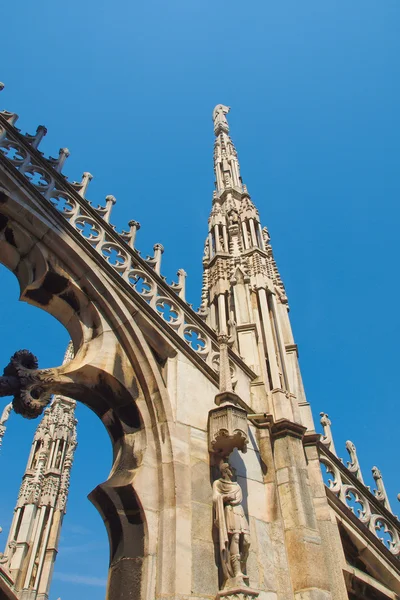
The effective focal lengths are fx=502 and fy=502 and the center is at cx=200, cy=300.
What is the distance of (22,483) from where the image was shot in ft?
59.5

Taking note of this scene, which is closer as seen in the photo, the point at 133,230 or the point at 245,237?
the point at 133,230

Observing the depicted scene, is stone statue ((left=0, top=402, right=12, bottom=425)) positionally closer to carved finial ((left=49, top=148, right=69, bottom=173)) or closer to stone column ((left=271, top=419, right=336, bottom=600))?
carved finial ((left=49, top=148, right=69, bottom=173))

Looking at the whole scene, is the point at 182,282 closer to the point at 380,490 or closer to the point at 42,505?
the point at 380,490

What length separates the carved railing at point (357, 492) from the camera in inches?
338

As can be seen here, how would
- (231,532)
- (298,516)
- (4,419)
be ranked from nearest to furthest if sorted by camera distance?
(231,532) < (298,516) < (4,419)

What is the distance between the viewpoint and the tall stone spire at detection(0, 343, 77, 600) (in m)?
15.6

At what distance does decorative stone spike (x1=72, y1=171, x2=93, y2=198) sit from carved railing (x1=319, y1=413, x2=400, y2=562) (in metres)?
5.80

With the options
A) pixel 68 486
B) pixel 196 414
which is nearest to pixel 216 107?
pixel 68 486

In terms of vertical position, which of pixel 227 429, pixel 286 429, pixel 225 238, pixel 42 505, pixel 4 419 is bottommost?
pixel 227 429

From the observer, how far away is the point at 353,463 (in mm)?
9570

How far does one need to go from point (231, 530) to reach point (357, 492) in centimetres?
428

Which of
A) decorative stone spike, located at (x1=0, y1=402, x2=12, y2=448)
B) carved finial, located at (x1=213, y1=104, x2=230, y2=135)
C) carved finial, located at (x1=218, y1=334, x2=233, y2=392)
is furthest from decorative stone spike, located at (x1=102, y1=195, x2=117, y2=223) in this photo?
decorative stone spike, located at (x1=0, y1=402, x2=12, y2=448)

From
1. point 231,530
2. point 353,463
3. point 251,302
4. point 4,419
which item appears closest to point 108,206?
point 251,302

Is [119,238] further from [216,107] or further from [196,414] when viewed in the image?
[216,107]
